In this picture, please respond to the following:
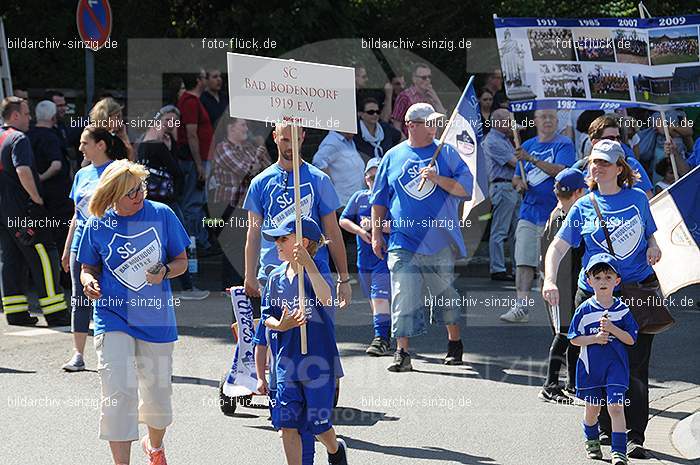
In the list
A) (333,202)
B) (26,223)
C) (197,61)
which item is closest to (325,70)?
(333,202)

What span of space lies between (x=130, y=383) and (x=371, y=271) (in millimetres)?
4327

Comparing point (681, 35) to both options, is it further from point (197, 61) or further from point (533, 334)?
point (197, 61)

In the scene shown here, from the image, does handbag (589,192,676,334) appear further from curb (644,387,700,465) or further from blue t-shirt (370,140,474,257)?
blue t-shirt (370,140,474,257)

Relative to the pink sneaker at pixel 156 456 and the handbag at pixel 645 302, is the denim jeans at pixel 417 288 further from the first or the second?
the pink sneaker at pixel 156 456

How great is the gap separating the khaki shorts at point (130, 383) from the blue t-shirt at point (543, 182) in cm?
517

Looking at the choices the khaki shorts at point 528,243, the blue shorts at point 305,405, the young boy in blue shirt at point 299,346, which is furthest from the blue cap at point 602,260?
the khaki shorts at point 528,243

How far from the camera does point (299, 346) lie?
23.4 feet

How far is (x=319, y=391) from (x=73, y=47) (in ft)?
49.7

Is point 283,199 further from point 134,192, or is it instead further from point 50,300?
point 50,300

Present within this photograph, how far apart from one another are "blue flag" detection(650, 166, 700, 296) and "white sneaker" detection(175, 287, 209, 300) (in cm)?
677

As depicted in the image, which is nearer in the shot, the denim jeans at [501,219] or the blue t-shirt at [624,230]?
the blue t-shirt at [624,230]

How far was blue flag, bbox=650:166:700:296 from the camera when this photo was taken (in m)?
8.15

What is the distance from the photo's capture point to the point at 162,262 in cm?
749

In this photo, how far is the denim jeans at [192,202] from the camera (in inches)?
622
